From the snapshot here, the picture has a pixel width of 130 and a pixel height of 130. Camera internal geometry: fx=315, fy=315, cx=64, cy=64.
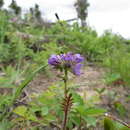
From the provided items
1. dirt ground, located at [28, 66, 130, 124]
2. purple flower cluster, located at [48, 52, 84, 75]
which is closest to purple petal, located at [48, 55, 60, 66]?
purple flower cluster, located at [48, 52, 84, 75]

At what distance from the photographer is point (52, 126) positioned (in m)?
1.64

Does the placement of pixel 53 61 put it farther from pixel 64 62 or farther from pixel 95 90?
pixel 95 90

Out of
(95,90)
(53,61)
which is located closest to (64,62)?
(53,61)

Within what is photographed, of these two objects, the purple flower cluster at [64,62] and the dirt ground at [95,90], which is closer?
the purple flower cluster at [64,62]

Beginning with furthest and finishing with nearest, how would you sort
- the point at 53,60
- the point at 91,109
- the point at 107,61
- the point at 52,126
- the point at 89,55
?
1. the point at 89,55
2. the point at 107,61
3. the point at 52,126
4. the point at 91,109
5. the point at 53,60

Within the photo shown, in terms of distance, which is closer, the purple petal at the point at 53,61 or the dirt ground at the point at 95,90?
the purple petal at the point at 53,61

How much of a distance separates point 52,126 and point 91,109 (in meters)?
0.43

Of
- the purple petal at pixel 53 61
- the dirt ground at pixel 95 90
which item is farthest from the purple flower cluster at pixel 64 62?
the dirt ground at pixel 95 90

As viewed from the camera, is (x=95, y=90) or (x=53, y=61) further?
(x=95, y=90)

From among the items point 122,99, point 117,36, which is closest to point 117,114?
point 122,99

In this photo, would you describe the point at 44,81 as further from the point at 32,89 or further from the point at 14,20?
the point at 14,20

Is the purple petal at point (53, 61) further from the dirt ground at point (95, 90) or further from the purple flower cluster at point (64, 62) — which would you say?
the dirt ground at point (95, 90)

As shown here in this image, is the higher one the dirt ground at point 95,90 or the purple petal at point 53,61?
the purple petal at point 53,61

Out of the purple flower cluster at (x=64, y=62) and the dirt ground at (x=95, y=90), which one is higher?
the purple flower cluster at (x=64, y=62)
